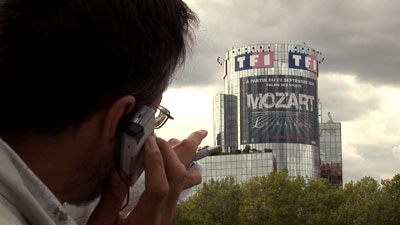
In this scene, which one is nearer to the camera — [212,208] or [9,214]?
[9,214]

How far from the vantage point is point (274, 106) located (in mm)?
97000

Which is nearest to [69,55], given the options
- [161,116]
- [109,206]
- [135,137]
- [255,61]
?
[135,137]

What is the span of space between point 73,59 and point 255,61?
3888 inches

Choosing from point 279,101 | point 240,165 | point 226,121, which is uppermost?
point 279,101

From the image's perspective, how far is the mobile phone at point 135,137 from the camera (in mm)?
1626

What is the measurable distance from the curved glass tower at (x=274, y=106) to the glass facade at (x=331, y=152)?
Result: 48.6ft

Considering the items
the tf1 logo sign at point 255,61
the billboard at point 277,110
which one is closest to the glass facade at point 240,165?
the billboard at point 277,110

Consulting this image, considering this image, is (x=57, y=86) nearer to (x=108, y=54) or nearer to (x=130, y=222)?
(x=108, y=54)

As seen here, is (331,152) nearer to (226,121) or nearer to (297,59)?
(297,59)

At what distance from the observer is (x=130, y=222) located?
1.78m

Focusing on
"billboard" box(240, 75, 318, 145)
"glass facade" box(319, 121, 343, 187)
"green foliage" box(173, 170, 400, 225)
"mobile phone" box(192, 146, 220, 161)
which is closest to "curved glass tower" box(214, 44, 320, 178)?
"billboard" box(240, 75, 318, 145)

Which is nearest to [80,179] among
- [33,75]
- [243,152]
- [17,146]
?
[17,146]

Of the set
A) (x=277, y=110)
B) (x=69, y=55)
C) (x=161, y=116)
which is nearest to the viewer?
(x=69, y=55)

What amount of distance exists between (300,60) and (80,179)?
101m
